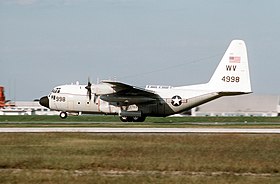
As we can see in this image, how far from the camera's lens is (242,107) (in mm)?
118188

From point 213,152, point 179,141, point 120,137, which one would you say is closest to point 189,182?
point 213,152

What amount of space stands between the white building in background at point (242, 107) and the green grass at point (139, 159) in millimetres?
75366

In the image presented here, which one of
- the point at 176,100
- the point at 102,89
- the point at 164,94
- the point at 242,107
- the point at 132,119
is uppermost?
the point at 102,89

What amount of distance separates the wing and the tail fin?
5.78 meters

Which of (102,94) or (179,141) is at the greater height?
(102,94)

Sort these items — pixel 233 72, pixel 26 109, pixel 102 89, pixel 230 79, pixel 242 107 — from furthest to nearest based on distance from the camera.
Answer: pixel 26 109 → pixel 242 107 → pixel 233 72 → pixel 230 79 → pixel 102 89

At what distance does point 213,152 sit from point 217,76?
33690 millimetres

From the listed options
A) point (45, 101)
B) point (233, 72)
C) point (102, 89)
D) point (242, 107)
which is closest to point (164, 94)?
point (102, 89)

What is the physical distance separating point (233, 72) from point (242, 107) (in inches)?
2276

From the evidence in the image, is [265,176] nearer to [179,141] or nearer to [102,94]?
[179,141]

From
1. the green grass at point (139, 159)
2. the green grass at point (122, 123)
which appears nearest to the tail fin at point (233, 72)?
the green grass at point (122, 123)

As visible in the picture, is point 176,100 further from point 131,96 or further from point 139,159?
point 139,159

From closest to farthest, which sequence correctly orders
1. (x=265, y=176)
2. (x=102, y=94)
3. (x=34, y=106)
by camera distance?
(x=265, y=176)
(x=102, y=94)
(x=34, y=106)

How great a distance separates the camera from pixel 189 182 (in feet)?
65.7
